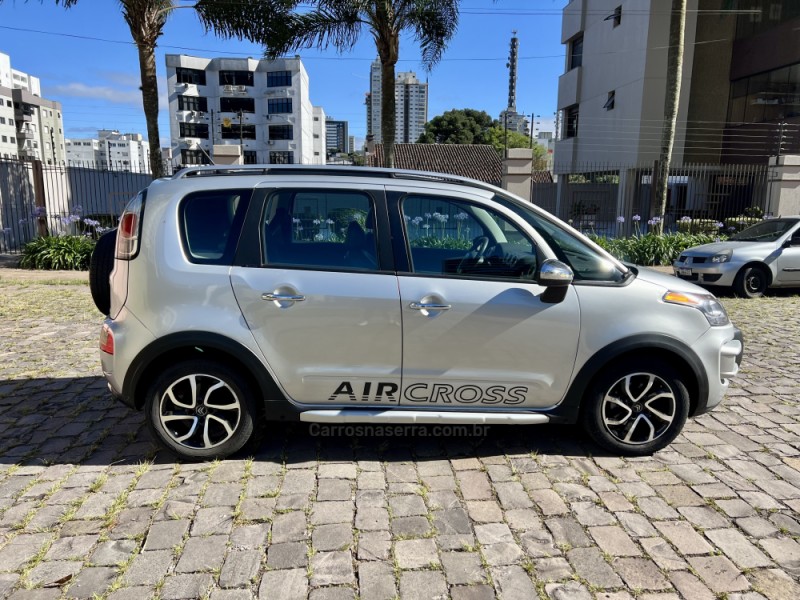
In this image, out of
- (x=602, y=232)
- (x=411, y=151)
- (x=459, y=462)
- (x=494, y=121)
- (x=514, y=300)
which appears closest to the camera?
(x=514, y=300)

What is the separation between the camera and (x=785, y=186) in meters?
16.7

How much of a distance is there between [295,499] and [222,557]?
602mm

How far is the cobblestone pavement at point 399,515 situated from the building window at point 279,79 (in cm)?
7469

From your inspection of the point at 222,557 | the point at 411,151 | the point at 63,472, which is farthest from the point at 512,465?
the point at 411,151

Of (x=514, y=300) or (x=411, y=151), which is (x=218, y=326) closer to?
(x=514, y=300)

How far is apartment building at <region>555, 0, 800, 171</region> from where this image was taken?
25812 millimetres

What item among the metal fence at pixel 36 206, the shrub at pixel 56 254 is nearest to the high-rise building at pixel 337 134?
the metal fence at pixel 36 206

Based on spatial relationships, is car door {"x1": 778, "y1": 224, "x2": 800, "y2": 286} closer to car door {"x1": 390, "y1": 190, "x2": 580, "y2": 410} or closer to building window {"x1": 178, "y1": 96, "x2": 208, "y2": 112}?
car door {"x1": 390, "y1": 190, "x2": 580, "y2": 410}

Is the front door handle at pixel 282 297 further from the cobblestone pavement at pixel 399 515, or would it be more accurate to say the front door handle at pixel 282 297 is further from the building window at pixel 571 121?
the building window at pixel 571 121

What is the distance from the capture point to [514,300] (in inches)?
141

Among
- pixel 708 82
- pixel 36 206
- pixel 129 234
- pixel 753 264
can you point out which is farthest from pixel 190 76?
pixel 129 234

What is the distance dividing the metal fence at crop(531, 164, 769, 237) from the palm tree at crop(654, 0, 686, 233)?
429 mm

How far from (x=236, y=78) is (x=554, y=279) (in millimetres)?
79365

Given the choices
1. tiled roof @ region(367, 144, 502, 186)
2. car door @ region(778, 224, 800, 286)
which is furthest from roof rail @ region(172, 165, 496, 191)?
tiled roof @ region(367, 144, 502, 186)
